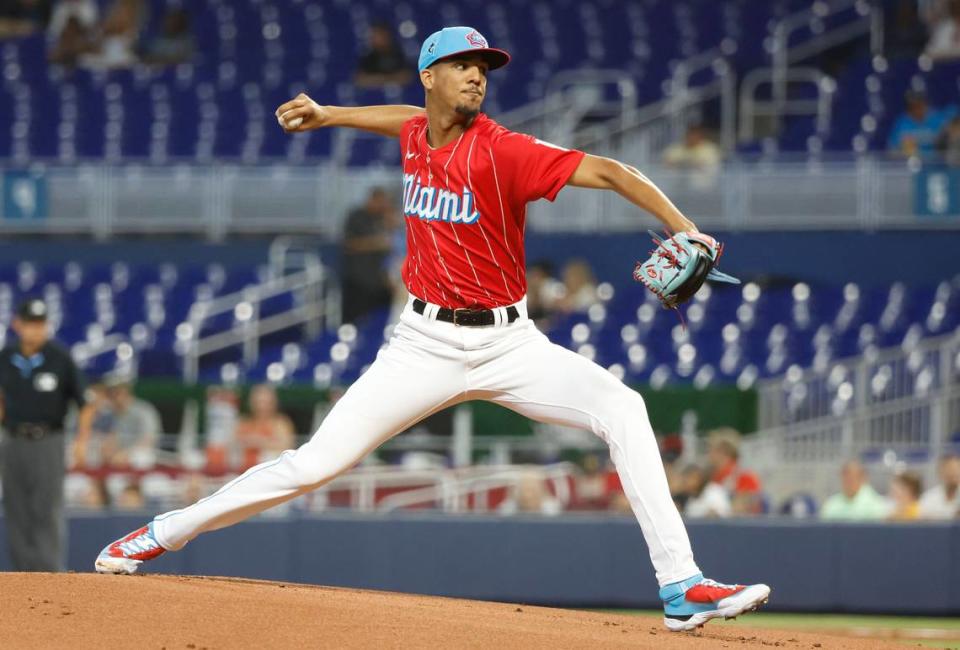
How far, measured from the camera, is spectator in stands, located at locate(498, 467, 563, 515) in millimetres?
11906

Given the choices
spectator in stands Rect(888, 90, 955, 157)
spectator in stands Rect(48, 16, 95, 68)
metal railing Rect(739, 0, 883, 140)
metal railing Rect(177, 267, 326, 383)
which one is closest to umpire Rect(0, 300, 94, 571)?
metal railing Rect(177, 267, 326, 383)

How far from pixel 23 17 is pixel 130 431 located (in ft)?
31.1

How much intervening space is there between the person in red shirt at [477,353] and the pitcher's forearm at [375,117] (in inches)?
16.2

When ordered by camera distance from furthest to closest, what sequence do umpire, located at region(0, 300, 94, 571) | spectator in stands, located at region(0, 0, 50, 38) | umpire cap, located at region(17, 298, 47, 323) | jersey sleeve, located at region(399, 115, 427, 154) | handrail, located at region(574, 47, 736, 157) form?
spectator in stands, located at region(0, 0, 50, 38)
handrail, located at region(574, 47, 736, 157)
umpire cap, located at region(17, 298, 47, 323)
umpire, located at region(0, 300, 94, 571)
jersey sleeve, located at region(399, 115, 427, 154)

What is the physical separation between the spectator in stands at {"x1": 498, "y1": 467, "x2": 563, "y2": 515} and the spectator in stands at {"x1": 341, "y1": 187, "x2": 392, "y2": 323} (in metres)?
4.98

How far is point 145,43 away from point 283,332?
16.6ft

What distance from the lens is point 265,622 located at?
5801 millimetres

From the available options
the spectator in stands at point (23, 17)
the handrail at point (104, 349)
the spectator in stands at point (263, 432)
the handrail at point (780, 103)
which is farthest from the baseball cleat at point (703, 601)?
the spectator in stands at point (23, 17)

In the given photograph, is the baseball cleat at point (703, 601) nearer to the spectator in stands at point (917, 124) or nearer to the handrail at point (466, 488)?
the handrail at point (466, 488)

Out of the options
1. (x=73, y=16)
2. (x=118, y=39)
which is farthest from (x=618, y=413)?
(x=73, y=16)

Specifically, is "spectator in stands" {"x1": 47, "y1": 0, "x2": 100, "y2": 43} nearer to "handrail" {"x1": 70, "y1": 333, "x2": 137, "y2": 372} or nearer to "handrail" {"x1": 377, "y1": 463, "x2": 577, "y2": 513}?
"handrail" {"x1": 70, "y1": 333, "x2": 137, "y2": 372}

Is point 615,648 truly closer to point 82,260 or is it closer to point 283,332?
point 283,332

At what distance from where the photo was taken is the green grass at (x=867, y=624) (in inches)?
404

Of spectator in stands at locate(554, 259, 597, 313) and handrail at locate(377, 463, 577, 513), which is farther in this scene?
spectator in stands at locate(554, 259, 597, 313)
